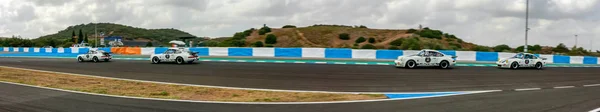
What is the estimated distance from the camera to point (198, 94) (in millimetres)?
11195

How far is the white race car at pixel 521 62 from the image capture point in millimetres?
23531

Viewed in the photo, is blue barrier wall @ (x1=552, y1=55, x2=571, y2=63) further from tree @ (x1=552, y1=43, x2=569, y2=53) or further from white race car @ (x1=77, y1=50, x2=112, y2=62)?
white race car @ (x1=77, y1=50, x2=112, y2=62)

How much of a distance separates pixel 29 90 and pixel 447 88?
11727 mm

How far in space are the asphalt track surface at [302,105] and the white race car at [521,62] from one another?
13.4 metres

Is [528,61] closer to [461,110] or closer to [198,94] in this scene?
[461,110]

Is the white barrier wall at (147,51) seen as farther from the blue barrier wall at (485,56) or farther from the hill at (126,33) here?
the hill at (126,33)

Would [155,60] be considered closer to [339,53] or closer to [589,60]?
[339,53]

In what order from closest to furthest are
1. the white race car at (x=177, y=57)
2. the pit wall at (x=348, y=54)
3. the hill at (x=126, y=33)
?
1. the white race car at (x=177, y=57)
2. the pit wall at (x=348, y=54)
3. the hill at (x=126, y=33)

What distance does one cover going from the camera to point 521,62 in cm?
2378

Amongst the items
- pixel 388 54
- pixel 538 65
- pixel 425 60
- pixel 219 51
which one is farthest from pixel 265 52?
pixel 538 65

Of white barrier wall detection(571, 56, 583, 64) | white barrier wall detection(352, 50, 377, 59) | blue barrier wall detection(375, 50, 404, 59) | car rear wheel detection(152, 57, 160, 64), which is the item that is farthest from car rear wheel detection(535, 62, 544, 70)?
car rear wheel detection(152, 57, 160, 64)

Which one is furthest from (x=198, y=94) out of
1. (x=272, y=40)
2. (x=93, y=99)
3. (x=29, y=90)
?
(x=272, y=40)

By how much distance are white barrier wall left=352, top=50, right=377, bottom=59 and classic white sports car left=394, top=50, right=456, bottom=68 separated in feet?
30.1

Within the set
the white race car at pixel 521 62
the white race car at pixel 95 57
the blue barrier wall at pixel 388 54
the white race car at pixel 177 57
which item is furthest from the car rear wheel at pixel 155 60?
the white race car at pixel 521 62
